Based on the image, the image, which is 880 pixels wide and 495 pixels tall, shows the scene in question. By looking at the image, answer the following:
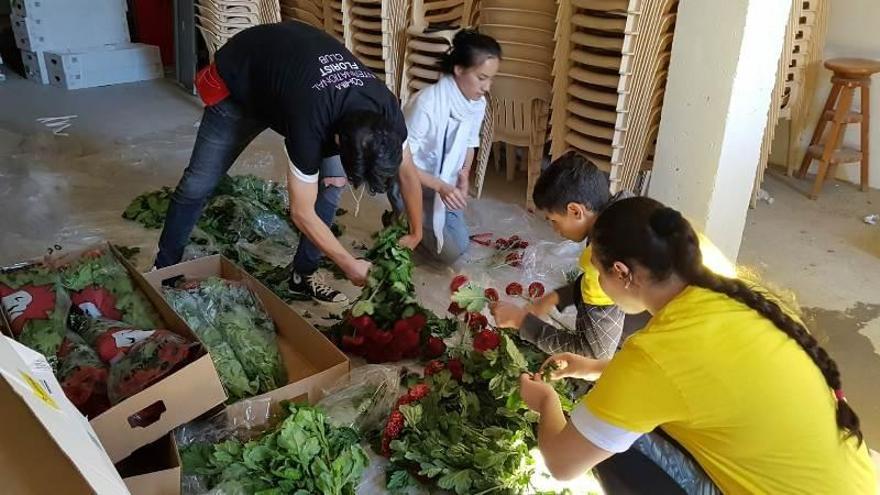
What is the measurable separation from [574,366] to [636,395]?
48cm

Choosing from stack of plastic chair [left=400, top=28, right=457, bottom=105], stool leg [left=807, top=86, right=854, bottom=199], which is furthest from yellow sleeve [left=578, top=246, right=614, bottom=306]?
stool leg [left=807, top=86, right=854, bottom=199]

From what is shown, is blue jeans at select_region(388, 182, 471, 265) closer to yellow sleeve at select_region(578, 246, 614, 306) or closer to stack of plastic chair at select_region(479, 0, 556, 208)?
stack of plastic chair at select_region(479, 0, 556, 208)

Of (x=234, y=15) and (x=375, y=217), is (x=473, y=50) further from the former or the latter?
(x=234, y=15)

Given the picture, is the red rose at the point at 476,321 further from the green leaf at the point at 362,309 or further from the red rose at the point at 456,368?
the green leaf at the point at 362,309

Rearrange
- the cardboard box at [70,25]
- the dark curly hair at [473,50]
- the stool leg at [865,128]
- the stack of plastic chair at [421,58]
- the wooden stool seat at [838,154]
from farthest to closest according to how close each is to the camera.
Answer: the cardboard box at [70,25] → the wooden stool seat at [838,154] → the stool leg at [865,128] → the stack of plastic chair at [421,58] → the dark curly hair at [473,50]

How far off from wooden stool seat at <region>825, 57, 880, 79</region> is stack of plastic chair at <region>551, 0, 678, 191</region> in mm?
1385

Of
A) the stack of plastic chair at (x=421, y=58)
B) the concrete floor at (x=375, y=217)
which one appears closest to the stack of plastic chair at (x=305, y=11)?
the concrete floor at (x=375, y=217)

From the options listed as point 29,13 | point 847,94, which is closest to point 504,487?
point 847,94

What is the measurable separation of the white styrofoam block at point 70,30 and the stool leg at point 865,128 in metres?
5.70

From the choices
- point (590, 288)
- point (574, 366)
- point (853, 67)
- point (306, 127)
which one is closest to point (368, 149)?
point (306, 127)

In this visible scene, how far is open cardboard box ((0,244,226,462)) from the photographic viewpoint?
1.69 m

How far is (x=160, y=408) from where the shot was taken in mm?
1787

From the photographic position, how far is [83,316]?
217 cm

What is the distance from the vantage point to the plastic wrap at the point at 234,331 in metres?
2.13
